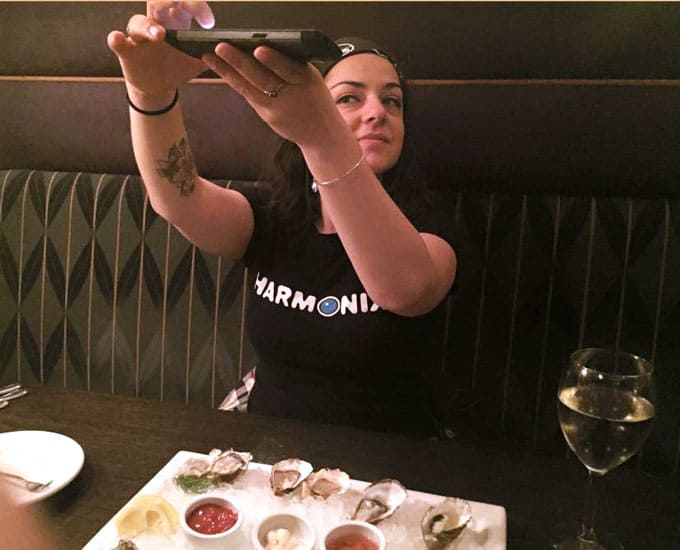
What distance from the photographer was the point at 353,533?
68 cm

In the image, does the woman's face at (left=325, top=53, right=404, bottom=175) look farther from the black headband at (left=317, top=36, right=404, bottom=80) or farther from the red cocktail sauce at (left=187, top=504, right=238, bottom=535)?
the red cocktail sauce at (left=187, top=504, right=238, bottom=535)

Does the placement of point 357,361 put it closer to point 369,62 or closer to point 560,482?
point 560,482

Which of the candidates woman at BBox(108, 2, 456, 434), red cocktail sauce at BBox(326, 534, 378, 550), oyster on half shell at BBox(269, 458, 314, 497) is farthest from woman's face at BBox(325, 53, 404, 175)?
red cocktail sauce at BBox(326, 534, 378, 550)

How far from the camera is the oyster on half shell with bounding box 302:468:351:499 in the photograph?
757mm

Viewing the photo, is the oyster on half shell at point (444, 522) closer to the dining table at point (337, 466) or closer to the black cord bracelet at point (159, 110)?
the dining table at point (337, 466)

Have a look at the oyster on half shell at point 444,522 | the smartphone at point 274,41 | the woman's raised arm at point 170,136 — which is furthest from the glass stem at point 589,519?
the woman's raised arm at point 170,136

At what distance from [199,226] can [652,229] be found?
90 cm

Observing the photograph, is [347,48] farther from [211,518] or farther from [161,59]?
[211,518]

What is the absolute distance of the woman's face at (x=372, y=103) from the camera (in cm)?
114

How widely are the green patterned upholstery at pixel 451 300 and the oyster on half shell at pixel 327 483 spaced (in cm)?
46

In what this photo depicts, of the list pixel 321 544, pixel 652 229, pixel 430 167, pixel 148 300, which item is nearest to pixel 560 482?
pixel 321 544

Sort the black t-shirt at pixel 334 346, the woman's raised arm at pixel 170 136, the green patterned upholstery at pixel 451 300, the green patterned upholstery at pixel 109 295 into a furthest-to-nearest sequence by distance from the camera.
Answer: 1. the green patterned upholstery at pixel 109 295
2. the green patterned upholstery at pixel 451 300
3. the black t-shirt at pixel 334 346
4. the woman's raised arm at pixel 170 136

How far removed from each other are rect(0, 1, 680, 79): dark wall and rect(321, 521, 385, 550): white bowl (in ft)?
3.66

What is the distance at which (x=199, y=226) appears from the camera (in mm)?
1193
